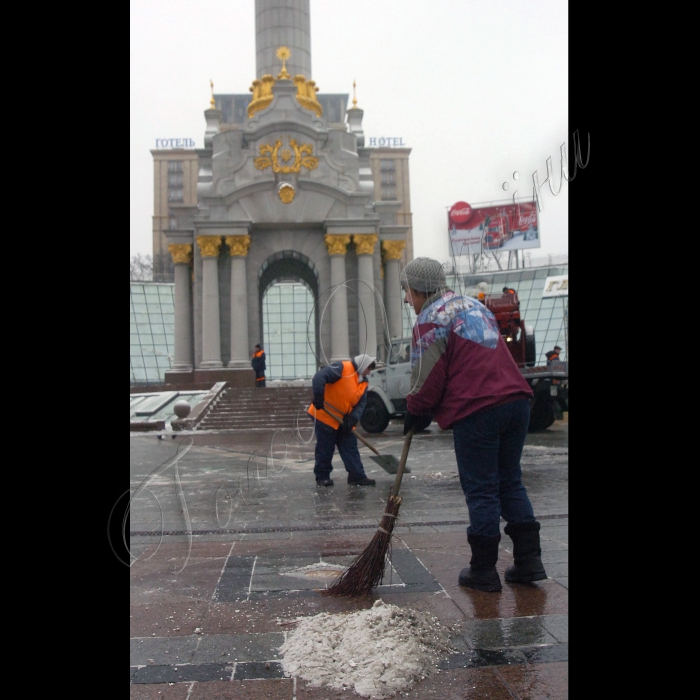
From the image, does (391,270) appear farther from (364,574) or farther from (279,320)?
(279,320)

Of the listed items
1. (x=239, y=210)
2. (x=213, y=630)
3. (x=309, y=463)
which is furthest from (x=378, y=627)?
(x=239, y=210)

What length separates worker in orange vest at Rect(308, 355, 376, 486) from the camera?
9.25 metres

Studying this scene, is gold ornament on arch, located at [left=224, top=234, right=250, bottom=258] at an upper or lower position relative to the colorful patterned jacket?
upper

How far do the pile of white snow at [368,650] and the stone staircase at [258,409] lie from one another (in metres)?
18.6

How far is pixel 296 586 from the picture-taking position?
446 centimetres

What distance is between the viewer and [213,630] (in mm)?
3693

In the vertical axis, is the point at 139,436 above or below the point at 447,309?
below

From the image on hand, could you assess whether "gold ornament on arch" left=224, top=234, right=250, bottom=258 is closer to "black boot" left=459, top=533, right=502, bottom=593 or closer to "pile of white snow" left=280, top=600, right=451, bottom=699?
"black boot" left=459, top=533, right=502, bottom=593

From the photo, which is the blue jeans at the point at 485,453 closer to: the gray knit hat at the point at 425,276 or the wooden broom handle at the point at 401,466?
the wooden broom handle at the point at 401,466

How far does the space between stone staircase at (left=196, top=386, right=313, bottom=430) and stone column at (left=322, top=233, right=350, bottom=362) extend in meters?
4.54

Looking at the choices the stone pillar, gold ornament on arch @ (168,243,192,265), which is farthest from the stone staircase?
the stone pillar

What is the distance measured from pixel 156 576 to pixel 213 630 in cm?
126

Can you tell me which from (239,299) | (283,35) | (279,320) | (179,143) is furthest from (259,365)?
(179,143)
